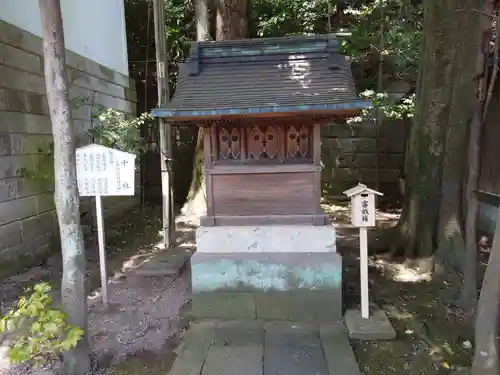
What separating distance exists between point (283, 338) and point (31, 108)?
5.69 metres

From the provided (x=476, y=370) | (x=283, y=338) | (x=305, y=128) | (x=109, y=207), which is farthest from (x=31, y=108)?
(x=476, y=370)

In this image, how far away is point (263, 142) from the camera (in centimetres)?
505

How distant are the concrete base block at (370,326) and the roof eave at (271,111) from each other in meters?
2.36

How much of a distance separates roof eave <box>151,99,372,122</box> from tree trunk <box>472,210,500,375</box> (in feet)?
5.89

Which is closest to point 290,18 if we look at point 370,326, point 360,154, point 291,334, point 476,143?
point 360,154

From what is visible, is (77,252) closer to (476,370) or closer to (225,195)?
(225,195)

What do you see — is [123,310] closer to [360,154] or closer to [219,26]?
[219,26]

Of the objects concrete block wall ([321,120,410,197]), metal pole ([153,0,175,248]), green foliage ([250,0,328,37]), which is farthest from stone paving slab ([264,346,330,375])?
green foliage ([250,0,328,37])

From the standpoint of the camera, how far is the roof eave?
4.30 metres

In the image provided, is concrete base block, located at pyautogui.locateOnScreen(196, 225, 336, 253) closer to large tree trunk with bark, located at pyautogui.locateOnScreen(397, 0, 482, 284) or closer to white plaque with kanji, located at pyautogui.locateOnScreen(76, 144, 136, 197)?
white plaque with kanji, located at pyautogui.locateOnScreen(76, 144, 136, 197)

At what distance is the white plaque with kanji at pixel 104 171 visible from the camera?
17.2 ft

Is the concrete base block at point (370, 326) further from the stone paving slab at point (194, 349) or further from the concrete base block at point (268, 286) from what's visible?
the stone paving slab at point (194, 349)

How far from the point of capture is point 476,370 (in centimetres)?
331

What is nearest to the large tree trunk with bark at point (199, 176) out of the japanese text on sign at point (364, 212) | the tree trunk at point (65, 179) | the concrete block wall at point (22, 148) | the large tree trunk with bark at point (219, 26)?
the large tree trunk with bark at point (219, 26)
